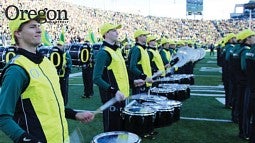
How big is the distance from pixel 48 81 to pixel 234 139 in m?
4.62

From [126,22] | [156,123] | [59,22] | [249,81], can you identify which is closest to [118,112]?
[156,123]

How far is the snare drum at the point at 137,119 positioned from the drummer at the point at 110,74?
79mm

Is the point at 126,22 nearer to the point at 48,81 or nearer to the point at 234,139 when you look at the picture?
the point at 234,139

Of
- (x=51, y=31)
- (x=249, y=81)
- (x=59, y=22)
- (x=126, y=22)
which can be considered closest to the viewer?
(x=249, y=81)

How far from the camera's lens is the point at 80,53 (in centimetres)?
1242

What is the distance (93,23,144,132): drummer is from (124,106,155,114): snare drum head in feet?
0.42

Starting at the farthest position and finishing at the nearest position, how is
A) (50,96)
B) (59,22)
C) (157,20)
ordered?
(157,20) → (59,22) → (50,96)

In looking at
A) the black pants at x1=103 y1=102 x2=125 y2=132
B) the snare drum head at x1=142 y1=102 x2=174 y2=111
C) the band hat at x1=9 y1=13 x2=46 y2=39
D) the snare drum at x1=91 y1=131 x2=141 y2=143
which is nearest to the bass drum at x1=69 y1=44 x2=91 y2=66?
the snare drum head at x1=142 y1=102 x2=174 y2=111

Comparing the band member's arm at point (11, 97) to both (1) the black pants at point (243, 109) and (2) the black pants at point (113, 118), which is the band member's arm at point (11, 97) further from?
(1) the black pants at point (243, 109)

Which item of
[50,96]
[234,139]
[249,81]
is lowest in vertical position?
[234,139]

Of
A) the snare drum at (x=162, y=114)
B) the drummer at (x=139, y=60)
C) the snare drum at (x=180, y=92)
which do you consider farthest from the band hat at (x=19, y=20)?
the snare drum at (x=180, y=92)

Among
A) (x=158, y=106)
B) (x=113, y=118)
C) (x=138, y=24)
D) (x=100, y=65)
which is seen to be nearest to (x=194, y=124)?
(x=158, y=106)

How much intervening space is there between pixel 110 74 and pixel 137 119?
0.69 metres

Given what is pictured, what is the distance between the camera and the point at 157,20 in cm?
6812
